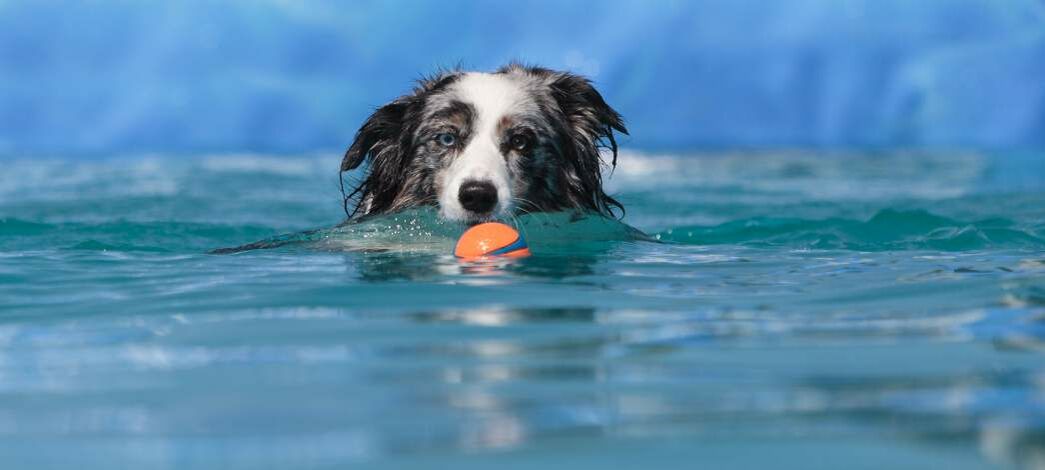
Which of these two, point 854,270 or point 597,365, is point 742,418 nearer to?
point 597,365

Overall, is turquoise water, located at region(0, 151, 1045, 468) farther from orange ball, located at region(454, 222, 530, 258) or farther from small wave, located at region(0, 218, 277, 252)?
small wave, located at region(0, 218, 277, 252)

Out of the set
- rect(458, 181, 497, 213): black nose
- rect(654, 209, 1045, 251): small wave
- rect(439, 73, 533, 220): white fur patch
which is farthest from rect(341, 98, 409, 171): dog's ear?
rect(654, 209, 1045, 251): small wave

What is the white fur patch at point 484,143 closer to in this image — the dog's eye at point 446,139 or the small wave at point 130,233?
the dog's eye at point 446,139

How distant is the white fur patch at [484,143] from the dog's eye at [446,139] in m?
0.09

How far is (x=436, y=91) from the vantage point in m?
6.50

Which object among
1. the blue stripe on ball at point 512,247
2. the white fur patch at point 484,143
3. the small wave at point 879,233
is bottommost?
the blue stripe on ball at point 512,247

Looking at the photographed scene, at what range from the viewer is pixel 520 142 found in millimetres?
6137

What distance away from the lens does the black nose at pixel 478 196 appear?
5660 millimetres

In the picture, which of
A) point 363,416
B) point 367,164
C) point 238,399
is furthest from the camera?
point 367,164

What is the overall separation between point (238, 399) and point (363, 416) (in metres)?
0.32

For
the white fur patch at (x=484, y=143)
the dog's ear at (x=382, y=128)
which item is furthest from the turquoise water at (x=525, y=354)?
the dog's ear at (x=382, y=128)

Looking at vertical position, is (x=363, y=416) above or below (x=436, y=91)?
below

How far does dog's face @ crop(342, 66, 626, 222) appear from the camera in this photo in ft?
→ 19.2

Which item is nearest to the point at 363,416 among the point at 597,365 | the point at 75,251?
the point at 597,365
